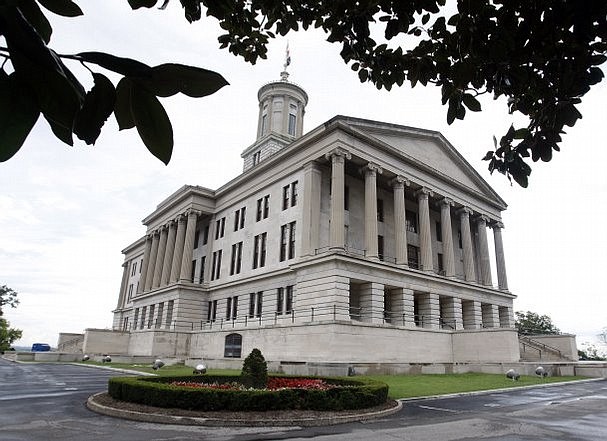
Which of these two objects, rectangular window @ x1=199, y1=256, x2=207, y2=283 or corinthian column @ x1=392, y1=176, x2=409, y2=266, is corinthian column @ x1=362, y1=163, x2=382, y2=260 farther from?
rectangular window @ x1=199, y1=256, x2=207, y2=283

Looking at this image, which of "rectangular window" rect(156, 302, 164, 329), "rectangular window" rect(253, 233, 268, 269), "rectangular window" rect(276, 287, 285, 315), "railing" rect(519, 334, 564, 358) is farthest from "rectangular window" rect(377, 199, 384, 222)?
"rectangular window" rect(156, 302, 164, 329)

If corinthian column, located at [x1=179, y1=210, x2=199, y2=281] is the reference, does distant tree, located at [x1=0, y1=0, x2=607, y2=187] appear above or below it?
below

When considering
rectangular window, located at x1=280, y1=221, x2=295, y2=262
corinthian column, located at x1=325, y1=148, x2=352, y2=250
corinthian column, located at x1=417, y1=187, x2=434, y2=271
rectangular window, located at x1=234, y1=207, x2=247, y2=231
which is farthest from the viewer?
rectangular window, located at x1=234, y1=207, x2=247, y2=231

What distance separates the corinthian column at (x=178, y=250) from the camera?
48.6 metres

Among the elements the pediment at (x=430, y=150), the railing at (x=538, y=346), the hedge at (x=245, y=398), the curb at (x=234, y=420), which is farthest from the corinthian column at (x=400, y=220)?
the curb at (x=234, y=420)

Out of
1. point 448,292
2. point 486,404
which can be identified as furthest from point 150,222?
point 486,404

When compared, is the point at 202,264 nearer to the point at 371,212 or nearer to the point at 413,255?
the point at 413,255

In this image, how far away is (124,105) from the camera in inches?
46.1

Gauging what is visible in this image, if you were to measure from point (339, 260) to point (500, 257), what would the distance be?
25.1 meters

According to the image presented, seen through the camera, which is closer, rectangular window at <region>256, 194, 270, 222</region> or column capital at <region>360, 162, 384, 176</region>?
column capital at <region>360, 162, 384, 176</region>

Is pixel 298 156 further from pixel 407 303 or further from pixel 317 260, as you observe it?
pixel 407 303

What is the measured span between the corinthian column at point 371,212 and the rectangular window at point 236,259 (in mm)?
15343

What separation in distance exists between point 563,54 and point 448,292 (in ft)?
118

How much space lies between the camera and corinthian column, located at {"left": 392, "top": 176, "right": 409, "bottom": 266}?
35438mm
